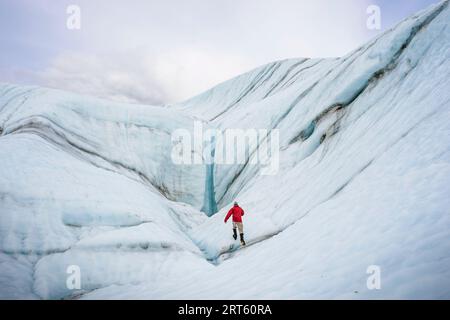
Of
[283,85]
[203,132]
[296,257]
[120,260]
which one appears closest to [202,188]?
[203,132]

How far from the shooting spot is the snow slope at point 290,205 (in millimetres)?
3504

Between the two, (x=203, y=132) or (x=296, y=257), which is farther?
(x=203, y=132)

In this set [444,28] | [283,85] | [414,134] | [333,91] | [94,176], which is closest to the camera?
[414,134]

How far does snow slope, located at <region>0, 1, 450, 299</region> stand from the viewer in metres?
3.50

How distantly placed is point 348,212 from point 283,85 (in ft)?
61.6

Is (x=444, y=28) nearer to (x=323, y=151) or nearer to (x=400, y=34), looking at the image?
(x=400, y=34)

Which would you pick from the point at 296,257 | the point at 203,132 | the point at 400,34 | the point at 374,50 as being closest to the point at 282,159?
the point at 374,50

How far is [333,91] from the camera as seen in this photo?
990 cm

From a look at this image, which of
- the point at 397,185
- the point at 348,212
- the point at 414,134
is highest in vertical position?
the point at 414,134

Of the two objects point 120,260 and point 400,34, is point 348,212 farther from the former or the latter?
point 400,34

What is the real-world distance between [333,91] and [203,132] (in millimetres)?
9596

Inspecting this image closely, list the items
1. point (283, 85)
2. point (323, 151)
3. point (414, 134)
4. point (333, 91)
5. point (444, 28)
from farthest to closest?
point (283, 85)
point (333, 91)
point (323, 151)
point (444, 28)
point (414, 134)

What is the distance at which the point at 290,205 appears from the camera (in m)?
7.22

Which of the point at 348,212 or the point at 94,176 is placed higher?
the point at 94,176
